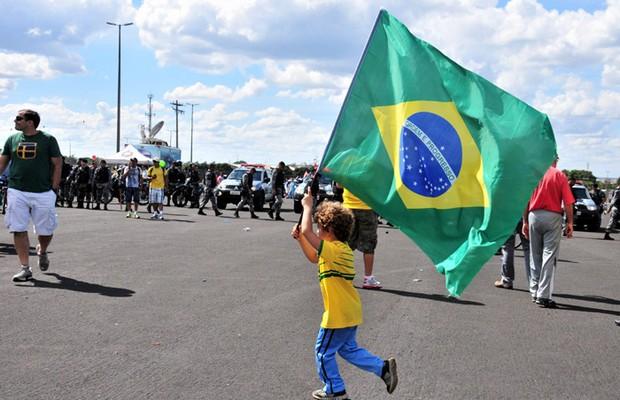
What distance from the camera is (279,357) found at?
5680 mm

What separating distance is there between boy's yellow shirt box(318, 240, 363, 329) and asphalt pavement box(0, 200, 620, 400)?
0.64 meters

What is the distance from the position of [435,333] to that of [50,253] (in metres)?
7.35

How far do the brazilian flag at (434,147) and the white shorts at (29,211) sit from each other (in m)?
5.12

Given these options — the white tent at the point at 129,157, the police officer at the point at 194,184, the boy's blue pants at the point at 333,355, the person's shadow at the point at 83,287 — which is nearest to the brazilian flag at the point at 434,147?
Answer: the boy's blue pants at the point at 333,355

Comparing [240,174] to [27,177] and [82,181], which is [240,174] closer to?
[82,181]

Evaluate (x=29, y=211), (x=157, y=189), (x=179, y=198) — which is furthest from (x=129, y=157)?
(x=29, y=211)

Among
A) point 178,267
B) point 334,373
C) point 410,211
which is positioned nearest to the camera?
point 334,373

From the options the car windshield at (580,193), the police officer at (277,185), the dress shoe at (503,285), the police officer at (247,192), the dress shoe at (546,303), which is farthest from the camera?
the car windshield at (580,193)

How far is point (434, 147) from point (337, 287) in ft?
4.54

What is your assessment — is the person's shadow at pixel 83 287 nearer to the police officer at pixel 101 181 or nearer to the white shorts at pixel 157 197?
the white shorts at pixel 157 197

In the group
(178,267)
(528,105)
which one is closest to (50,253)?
(178,267)

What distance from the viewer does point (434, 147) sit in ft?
17.2

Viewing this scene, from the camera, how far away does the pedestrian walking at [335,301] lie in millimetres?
4520

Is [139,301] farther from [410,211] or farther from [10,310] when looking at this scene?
[410,211]
